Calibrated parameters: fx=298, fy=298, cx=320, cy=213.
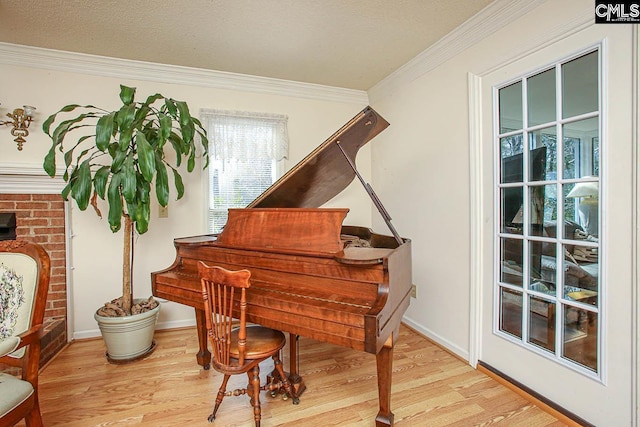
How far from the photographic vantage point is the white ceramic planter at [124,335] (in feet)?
7.34

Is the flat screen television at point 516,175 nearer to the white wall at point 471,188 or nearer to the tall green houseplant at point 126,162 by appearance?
the white wall at point 471,188

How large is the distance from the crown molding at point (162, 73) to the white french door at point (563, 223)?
1771 millimetres

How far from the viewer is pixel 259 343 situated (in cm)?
158

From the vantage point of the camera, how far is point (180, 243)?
211cm

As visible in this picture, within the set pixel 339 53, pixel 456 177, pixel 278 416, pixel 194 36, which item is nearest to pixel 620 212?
pixel 456 177

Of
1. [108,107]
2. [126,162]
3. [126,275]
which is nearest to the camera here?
[126,162]

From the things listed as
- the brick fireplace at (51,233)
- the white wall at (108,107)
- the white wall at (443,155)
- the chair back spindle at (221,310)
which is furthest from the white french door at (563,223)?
the brick fireplace at (51,233)

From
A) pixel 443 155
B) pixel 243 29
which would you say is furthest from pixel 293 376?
pixel 243 29

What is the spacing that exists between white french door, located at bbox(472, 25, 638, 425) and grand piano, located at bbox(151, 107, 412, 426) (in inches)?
32.5

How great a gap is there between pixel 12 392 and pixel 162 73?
262cm

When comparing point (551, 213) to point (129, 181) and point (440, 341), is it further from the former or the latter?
point (129, 181)

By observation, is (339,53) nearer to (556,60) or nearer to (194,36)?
(194,36)

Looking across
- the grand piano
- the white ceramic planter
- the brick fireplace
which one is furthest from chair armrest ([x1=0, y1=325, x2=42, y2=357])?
the brick fireplace

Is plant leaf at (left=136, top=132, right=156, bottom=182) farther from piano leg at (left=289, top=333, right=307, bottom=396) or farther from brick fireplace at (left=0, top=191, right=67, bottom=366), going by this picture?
piano leg at (left=289, top=333, right=307, bottom=396)
